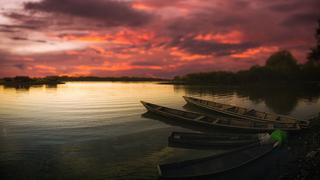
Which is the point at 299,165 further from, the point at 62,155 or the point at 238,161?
the point at 62,155

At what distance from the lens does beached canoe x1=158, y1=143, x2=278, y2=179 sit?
47.6 ft

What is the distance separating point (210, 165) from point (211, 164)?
3.8 inches

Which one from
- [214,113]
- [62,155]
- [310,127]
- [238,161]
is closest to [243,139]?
[238,161]

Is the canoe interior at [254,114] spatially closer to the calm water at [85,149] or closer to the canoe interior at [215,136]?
the canoe interior at [215,136]

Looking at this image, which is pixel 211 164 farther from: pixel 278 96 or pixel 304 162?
pixel 278 96

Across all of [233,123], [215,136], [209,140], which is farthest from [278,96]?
[209,140]

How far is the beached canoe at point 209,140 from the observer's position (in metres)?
22.2

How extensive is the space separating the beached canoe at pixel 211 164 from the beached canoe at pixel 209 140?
497 cm

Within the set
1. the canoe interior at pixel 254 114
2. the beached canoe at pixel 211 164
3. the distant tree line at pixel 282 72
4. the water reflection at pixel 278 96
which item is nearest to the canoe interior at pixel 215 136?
the beached canoe at pixel 211 164

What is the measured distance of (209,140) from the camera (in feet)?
75.3

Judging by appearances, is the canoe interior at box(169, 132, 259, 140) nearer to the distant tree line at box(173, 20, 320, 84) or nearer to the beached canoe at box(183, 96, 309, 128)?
the beached canoe at box(183, 96, 309, 128)

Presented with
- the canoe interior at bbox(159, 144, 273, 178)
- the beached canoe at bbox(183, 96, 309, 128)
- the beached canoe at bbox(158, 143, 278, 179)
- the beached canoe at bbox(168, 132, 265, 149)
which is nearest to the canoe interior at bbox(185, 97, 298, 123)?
the beached canoe at bbox(183, 96, 309, 128)

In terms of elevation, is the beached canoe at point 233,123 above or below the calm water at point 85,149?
above

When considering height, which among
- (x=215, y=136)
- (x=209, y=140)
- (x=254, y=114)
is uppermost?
(x=254, y=114)
